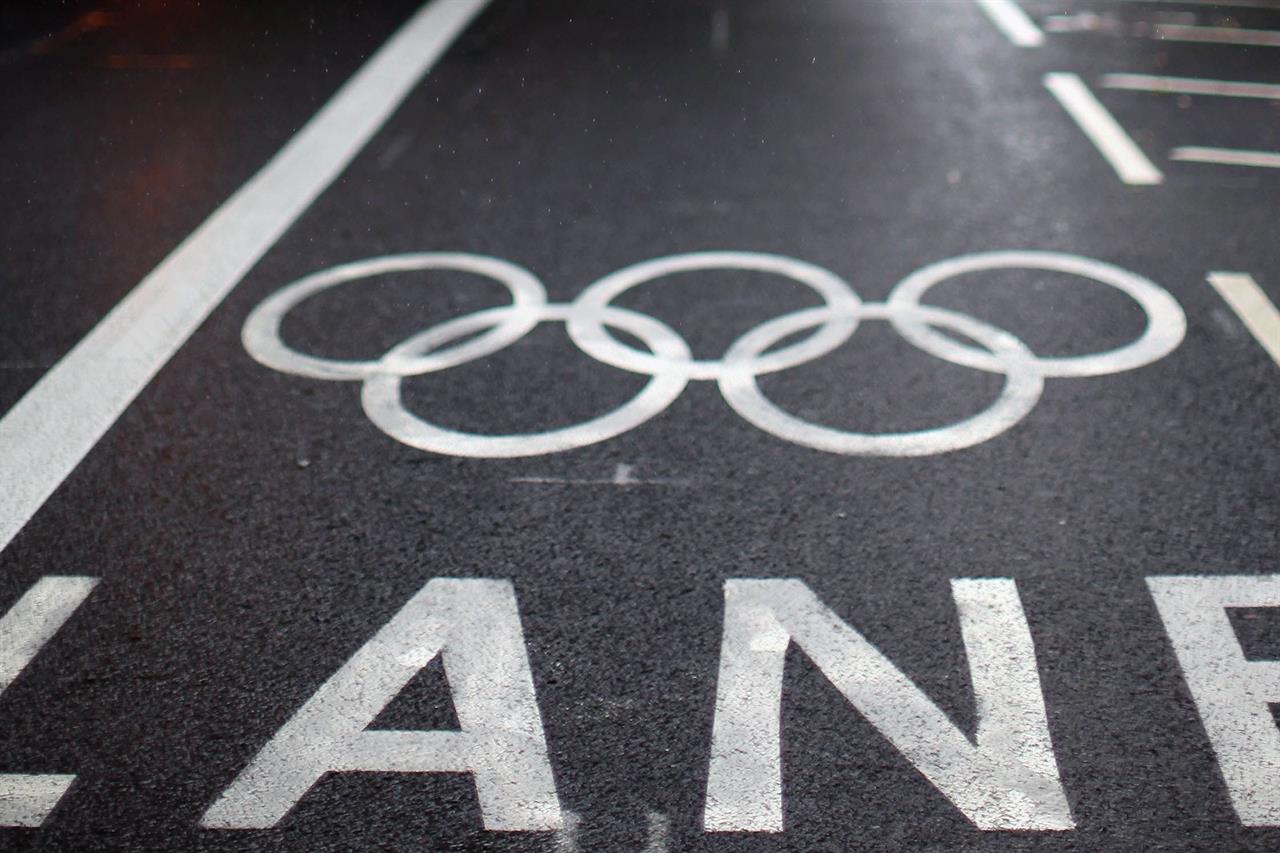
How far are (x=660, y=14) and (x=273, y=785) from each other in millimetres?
8063

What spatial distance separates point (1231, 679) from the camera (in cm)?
304

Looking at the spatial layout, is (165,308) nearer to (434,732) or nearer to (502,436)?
(502,436)

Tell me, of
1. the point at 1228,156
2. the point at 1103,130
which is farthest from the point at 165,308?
the point at 1228,156

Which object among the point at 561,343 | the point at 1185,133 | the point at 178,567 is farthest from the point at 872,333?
the point at 1185,133

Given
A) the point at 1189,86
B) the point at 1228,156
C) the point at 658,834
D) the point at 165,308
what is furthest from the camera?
the point at 1189,86

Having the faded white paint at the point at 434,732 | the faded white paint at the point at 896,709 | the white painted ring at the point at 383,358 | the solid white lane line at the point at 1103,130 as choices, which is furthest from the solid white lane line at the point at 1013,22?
the faded white paint at the point at 434,732

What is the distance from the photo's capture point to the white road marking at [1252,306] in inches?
183

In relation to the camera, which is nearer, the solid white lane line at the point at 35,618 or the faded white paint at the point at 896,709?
the faded white paint at the point at 896,709

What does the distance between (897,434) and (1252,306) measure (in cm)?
169

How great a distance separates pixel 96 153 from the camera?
7.04 meters

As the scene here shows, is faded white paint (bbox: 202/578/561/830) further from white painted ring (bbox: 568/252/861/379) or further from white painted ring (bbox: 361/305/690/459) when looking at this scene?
white painted ring (bbox: 568/252/861/379)

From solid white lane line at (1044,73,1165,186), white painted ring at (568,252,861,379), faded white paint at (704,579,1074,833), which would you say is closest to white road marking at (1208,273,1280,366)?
solid white lane line at (1044,73,1165,186)

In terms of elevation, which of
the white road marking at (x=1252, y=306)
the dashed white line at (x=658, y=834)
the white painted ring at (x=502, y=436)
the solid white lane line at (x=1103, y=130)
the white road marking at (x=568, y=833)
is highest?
the white road marking at (x=568, y=833)

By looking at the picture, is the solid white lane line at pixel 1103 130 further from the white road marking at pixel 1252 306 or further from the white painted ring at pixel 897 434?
the white painted ring at pixel 897 434
